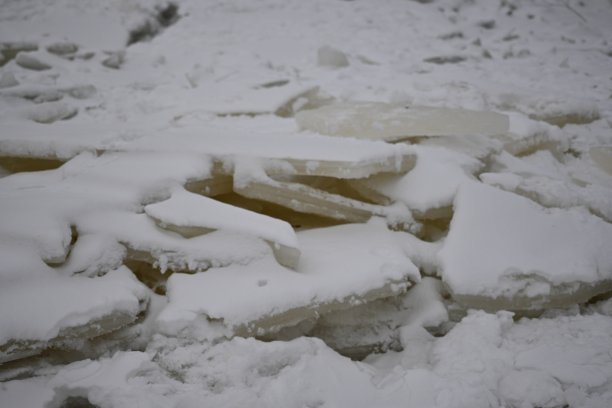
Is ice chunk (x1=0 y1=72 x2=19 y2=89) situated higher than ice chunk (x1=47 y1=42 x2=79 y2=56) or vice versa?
ice chunk (x1=47 y1=42 x2=79 y2=56)

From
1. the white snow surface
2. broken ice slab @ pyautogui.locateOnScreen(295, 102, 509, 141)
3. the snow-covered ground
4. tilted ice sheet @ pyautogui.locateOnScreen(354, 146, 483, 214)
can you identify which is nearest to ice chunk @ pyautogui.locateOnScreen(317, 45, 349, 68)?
the snow-covered ground

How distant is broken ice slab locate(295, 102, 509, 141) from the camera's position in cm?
233

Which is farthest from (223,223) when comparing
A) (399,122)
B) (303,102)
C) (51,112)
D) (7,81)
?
(7,81)

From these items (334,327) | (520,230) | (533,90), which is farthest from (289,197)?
(533,90)

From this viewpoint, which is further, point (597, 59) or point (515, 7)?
point (515, 7)

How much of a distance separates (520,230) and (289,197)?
0.95 meters

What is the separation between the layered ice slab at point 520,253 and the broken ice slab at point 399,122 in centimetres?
54

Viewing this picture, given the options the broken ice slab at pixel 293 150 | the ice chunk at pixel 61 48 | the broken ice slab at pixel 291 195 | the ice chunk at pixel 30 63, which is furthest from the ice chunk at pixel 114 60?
the broken ice slab at pixel 291 195

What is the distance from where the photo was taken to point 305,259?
5.44 feet

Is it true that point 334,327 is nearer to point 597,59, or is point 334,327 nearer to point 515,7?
point 597,59

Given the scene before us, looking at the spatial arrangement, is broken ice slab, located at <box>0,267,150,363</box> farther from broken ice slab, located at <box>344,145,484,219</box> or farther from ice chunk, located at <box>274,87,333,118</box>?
ice chunk, located at <box>274,87,333,118</box>

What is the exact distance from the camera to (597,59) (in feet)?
16.9

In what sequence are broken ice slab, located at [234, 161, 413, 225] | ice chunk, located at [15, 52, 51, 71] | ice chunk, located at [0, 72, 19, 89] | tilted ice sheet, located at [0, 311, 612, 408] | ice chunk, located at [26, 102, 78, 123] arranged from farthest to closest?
ice chunk, located at [15, 52, 51, 71]
ice chunk, located at [0, 72, 19, 89]
ice chunk, located at [26, 102, 78, 123]
broken ice slab, located at [234, 161, 413, 225]
tilted ice sheet, located at [0, 311, 612, 408]

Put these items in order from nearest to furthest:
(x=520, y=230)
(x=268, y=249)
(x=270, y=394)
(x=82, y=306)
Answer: (x=270, y=394) → (x=82, y=306) → (x=268, y=249) → (x=520, y=230)
